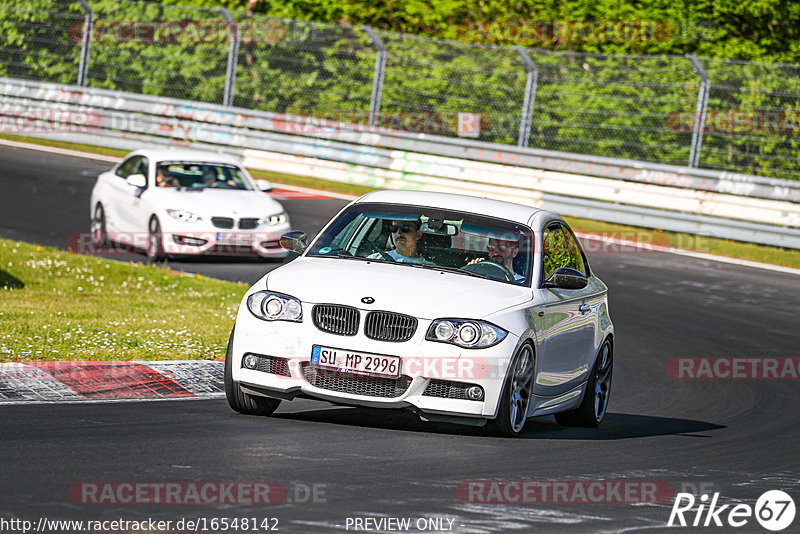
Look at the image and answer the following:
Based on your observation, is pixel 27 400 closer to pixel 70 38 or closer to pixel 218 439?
pixel 218 439

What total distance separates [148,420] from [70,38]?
2142 centimetres

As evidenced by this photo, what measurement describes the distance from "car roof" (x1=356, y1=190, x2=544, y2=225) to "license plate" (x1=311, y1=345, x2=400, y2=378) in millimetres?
1884

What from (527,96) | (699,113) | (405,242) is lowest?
(405,242)

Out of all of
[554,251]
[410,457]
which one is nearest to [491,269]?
[554,251]

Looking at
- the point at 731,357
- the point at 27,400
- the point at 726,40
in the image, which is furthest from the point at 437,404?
the point at 726,40

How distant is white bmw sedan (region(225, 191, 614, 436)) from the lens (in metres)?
8.52

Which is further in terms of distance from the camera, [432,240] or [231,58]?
[231,58]

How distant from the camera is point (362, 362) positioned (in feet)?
27.8

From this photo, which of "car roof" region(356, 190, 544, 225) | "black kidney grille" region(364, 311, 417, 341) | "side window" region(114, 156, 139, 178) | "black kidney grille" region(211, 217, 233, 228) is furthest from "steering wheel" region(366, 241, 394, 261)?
"side window" region(114, 156, 139, 178)

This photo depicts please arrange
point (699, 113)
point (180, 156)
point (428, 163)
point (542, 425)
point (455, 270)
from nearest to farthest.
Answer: point (455, 270)
point (542, 425)
point (180, 156)
point (699, 113)
point (428, 163)

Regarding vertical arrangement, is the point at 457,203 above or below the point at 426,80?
below

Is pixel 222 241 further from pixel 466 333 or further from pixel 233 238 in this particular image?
pixel 466 333

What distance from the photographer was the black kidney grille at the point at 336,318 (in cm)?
855

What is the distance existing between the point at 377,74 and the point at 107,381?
54.7 ft
